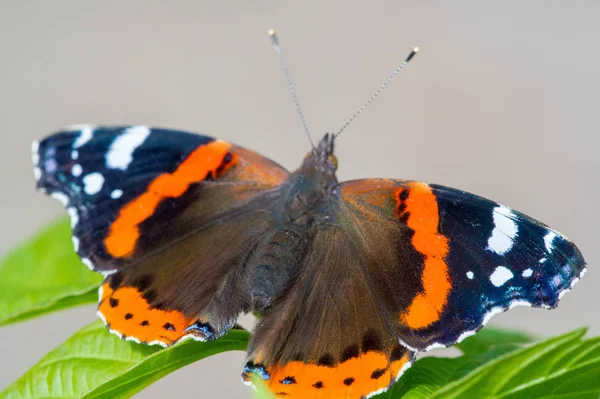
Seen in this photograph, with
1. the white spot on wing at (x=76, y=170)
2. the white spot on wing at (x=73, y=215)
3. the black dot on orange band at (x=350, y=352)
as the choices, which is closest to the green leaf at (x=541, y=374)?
the black dot on orange band at (x=350, y=352)

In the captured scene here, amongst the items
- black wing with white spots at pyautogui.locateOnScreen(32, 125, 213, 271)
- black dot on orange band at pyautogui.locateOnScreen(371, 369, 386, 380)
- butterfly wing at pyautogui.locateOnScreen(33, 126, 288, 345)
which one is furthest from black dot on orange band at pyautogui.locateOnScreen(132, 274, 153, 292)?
black dot on orange band at pyautogui.locateOnScreen(371, 369, 386, 380)

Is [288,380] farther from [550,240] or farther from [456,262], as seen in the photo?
[550,240]

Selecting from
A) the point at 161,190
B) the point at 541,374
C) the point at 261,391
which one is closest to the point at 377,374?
the point at 541,374

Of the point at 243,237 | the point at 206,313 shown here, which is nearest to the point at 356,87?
the point at 243,237

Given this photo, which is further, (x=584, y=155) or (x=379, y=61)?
Answer: (x=379, y=61)

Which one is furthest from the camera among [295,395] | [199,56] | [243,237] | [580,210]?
[199,56]

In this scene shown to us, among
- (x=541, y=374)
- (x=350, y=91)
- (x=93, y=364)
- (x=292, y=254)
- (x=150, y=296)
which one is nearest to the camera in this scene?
(x=541, y=374)

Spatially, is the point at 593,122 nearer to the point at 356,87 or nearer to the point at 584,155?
the point at 584,155
